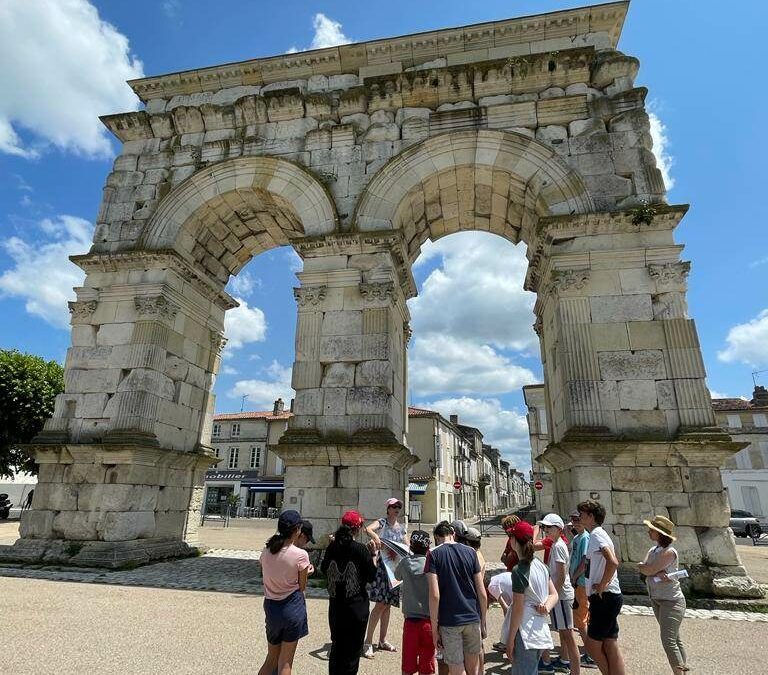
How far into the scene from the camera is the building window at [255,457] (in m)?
40.4

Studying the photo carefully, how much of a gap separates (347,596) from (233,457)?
40.1 m

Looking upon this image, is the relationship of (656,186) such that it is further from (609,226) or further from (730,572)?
(730,572)

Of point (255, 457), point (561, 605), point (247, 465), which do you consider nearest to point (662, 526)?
point (561, 605)

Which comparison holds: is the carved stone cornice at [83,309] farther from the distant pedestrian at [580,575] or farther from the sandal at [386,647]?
the distant pedestrian at [580,575]

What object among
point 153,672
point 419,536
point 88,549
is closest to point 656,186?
point 419,536

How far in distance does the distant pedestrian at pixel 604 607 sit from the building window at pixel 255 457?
38946 mm

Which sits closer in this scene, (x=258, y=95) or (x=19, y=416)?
(x=258, y=95)

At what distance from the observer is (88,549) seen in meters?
9.48

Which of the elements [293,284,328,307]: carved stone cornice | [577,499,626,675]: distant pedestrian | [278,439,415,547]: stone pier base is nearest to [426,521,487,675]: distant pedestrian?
[577,499,626,675]: distant pedestrian

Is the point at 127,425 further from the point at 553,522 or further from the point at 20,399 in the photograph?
the point at 20,399

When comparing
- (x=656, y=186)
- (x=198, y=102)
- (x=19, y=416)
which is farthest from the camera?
(x=19, y=416)

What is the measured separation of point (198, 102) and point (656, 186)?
40.1 feet

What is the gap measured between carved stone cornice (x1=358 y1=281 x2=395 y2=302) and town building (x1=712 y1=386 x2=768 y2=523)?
3460 cm

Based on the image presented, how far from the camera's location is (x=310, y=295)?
10539mm
